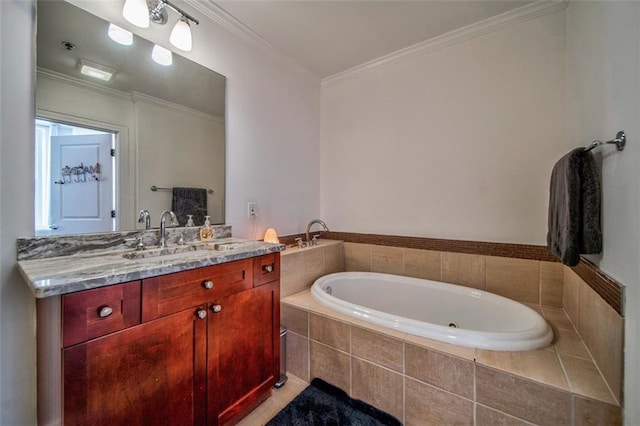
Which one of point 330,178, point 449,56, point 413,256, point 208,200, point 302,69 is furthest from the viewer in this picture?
point 330,178

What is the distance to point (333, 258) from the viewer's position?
8.00 feet

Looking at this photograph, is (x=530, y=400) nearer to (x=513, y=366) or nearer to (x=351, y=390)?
(x=513, y=366)

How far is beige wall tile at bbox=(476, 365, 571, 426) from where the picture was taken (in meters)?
0.97

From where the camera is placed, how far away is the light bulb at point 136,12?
1339 millimetres

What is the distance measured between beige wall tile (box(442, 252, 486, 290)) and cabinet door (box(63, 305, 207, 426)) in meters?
1.75

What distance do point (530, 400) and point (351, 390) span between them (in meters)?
0.83

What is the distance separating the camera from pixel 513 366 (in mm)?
1089

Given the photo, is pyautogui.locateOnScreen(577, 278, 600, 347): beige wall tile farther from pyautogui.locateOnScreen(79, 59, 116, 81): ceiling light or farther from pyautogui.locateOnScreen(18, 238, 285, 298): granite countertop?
pyautogui.locateOnScreen(79, 59, 116, 81): ceiling light

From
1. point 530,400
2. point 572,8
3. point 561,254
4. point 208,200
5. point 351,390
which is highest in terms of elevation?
point 572,8

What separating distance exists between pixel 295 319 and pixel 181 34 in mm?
1874

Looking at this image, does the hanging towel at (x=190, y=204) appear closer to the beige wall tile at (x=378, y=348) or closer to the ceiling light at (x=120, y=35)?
the ceiling light at (x=120, y=35)

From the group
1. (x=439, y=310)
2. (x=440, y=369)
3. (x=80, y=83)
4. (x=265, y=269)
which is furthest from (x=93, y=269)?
(x=439, y=310)

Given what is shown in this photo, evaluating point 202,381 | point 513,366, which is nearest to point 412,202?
point 513,366

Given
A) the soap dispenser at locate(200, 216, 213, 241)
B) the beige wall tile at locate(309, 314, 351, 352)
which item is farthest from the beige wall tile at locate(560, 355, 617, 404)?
the soap dispenser at locate(200, 216, 213, 241)
